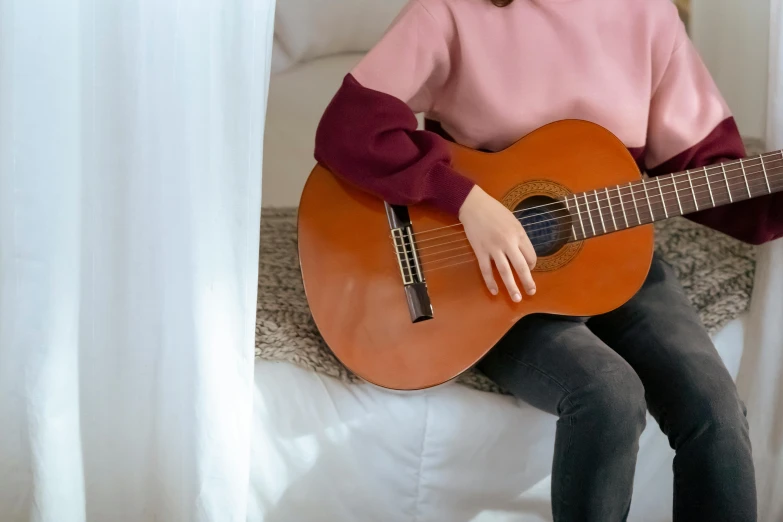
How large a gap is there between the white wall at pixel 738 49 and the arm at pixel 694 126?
12.2 inches

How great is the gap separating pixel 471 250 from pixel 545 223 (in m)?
0.11

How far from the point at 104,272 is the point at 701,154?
0.84 m

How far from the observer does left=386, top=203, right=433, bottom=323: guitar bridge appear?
0.93 metres

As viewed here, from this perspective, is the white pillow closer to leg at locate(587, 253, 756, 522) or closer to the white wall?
the white wall

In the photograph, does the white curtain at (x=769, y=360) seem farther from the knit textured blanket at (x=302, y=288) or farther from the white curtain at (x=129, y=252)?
the white curtain at (x=129, y=252)

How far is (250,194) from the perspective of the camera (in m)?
0.79

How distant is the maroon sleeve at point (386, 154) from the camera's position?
916mm

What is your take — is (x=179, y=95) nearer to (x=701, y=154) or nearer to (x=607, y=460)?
(x=607, y=460)

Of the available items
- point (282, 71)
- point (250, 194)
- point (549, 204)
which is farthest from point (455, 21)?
point (282, 71)

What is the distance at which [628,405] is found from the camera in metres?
0.86

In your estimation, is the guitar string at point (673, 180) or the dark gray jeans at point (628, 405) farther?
the guitar string at point (673, 180)

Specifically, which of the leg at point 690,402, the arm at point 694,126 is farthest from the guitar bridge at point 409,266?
the arm at point 694,126

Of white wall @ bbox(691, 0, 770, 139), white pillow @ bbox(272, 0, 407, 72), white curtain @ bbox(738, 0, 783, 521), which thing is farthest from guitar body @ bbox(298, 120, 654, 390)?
white pillow @ bbox(272, 0, 407, 72)

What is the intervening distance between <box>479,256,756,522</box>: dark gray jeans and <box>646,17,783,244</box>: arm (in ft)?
0.56
